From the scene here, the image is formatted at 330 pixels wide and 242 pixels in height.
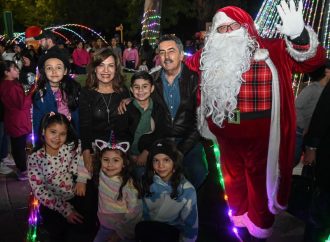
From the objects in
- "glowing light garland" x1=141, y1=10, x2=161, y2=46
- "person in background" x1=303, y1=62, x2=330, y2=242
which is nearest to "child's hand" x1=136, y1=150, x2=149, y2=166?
"person in background" x1=303, y1=62, x2=330, y2=242

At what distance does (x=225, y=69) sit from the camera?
11.6 ft

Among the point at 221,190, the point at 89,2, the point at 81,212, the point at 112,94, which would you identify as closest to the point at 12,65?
the point at 112,94

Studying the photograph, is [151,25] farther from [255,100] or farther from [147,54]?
[255,100]

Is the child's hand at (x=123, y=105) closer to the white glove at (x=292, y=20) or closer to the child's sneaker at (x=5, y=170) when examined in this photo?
the white glove at (x=292, y=20)

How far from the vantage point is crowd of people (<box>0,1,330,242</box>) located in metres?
3.46

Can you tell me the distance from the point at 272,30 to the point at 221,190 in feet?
9.33

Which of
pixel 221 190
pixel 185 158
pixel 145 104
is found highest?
pixel 145 104

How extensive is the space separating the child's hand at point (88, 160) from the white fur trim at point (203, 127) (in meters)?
1.02

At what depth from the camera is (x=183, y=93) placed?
378 cm

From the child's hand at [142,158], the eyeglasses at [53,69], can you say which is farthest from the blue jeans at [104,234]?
the eyeglasses at [53,69]

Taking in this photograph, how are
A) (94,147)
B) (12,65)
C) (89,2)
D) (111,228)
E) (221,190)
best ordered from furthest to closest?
(89,2) < (12,65) < (221,190) < (94,147) < (111,228)

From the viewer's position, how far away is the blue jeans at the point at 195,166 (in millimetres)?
3887

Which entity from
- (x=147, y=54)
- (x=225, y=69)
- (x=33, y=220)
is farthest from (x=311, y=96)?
(x=147, y=54)

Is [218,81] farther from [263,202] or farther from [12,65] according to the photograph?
[12,65]
